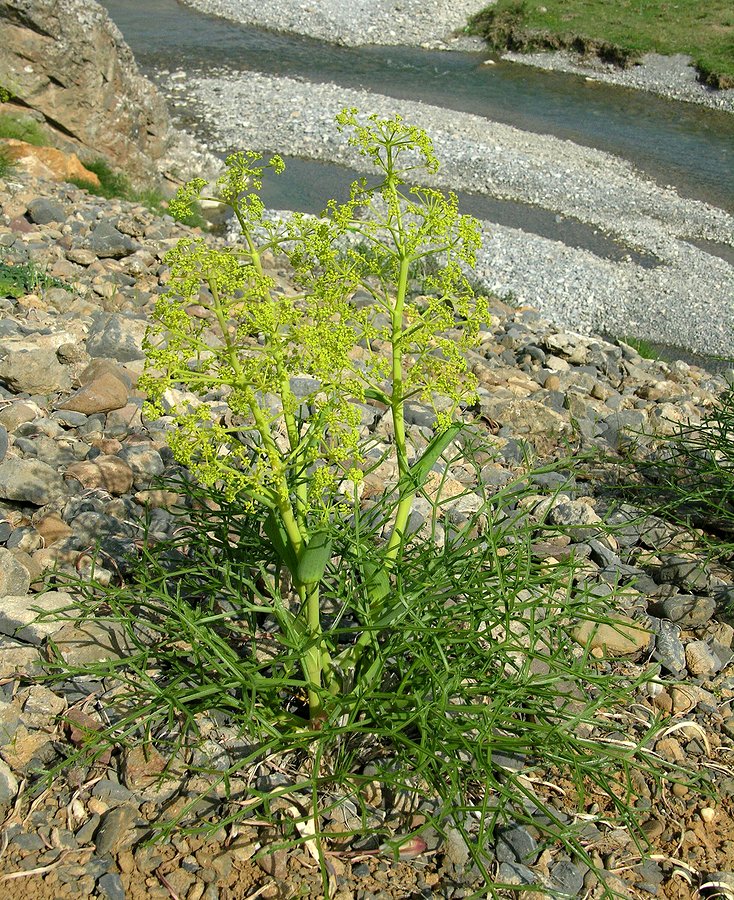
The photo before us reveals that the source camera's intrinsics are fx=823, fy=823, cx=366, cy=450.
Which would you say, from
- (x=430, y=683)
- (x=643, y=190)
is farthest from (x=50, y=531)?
(x=643, y=190)

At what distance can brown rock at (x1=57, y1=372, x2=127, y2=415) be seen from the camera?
461 cm

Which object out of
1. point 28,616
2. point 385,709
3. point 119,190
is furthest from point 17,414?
point 119,190

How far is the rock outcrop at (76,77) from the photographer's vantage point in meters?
12.1

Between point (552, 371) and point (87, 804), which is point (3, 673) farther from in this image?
point (552, 371)

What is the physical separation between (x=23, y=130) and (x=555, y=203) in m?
10.1

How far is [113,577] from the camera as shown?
332 cm

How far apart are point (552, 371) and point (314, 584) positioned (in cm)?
510

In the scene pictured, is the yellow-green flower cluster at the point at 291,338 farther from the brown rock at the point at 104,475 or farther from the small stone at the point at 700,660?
the small stone at the point at 700,660

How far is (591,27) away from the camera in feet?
98.4

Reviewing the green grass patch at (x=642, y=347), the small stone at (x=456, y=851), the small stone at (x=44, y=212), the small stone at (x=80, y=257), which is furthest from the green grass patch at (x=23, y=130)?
the small stone at (x=456, y=851)

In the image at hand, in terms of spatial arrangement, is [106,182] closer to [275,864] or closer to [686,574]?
[686,574]

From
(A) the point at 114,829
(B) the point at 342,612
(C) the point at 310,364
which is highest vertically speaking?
(C) the point at 310,364

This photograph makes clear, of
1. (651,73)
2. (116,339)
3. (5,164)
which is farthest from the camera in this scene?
(651,73)

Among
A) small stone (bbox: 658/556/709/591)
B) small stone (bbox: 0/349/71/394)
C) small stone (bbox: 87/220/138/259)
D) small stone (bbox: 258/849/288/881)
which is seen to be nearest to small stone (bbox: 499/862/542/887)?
small stone (bbox: 258/849/288/881)
